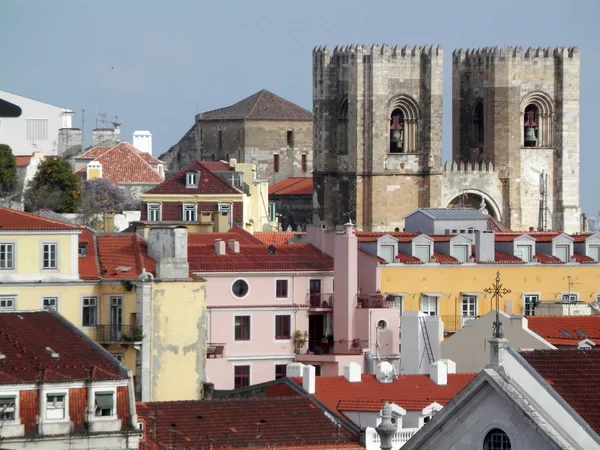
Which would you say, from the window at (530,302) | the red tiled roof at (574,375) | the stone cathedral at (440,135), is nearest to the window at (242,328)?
the window at (530,302)

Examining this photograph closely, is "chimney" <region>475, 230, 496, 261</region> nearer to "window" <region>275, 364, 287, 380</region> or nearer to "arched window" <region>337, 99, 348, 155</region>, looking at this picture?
"window" <region>275, 364, 287, 380</region>

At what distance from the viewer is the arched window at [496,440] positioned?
29.4m

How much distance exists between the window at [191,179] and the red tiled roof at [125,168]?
18.6 meters

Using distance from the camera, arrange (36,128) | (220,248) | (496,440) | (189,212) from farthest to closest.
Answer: (36,128) → (189,212) → (220,248) → (496,440)

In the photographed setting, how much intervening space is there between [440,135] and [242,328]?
55.9m

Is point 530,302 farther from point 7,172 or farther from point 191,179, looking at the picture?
point 7,172

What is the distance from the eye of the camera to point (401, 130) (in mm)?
116188

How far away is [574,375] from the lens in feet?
99.7

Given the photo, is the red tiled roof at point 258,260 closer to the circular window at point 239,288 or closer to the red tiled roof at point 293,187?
the circular window at point 239,288

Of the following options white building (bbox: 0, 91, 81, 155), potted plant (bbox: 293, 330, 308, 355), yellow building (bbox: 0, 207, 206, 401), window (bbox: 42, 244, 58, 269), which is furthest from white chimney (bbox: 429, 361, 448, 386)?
white building (bbox: 0, 91, 81, 155)

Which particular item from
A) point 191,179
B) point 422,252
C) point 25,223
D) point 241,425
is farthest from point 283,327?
point 191,179

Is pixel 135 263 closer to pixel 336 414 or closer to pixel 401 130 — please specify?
pixel 336 414

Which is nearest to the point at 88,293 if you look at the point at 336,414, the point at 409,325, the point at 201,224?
the point at 409,325

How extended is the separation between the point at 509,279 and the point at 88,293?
15518 millimetres
